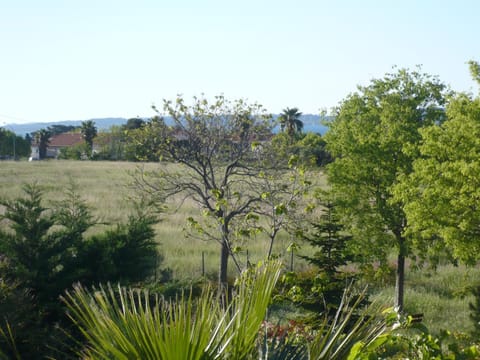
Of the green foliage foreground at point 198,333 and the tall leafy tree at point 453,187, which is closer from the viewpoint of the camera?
the green foliage foreground at point 198,333

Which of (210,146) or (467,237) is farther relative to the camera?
(210,146)

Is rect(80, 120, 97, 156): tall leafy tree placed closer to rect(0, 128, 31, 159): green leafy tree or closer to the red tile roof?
rect(0, 128, 31, 159): green leafy tree

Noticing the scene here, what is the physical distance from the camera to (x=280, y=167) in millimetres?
18250

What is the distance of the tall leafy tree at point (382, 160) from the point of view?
2042 centimetres

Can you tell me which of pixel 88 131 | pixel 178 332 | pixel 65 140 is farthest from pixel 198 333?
pixel 65 140

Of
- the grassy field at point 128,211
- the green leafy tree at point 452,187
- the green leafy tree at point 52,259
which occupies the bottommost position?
the grassy field at point 128,211

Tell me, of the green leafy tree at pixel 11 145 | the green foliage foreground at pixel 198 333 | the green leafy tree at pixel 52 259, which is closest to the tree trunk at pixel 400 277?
the green leafy tree at pixel 52 259

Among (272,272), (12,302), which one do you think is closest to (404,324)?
(272,272)

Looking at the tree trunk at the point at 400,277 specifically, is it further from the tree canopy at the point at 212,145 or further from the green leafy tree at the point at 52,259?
the green leafy tree at the point at 52,259

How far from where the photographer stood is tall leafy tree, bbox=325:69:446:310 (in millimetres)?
20422

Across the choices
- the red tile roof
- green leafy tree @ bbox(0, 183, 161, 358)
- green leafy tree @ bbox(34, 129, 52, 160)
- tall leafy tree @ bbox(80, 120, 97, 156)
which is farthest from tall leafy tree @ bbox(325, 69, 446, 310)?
the red tile roof

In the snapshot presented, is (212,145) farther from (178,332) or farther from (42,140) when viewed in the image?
(42,140)

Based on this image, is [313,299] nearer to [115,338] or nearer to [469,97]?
[469,97]

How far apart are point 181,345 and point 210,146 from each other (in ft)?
54.1
